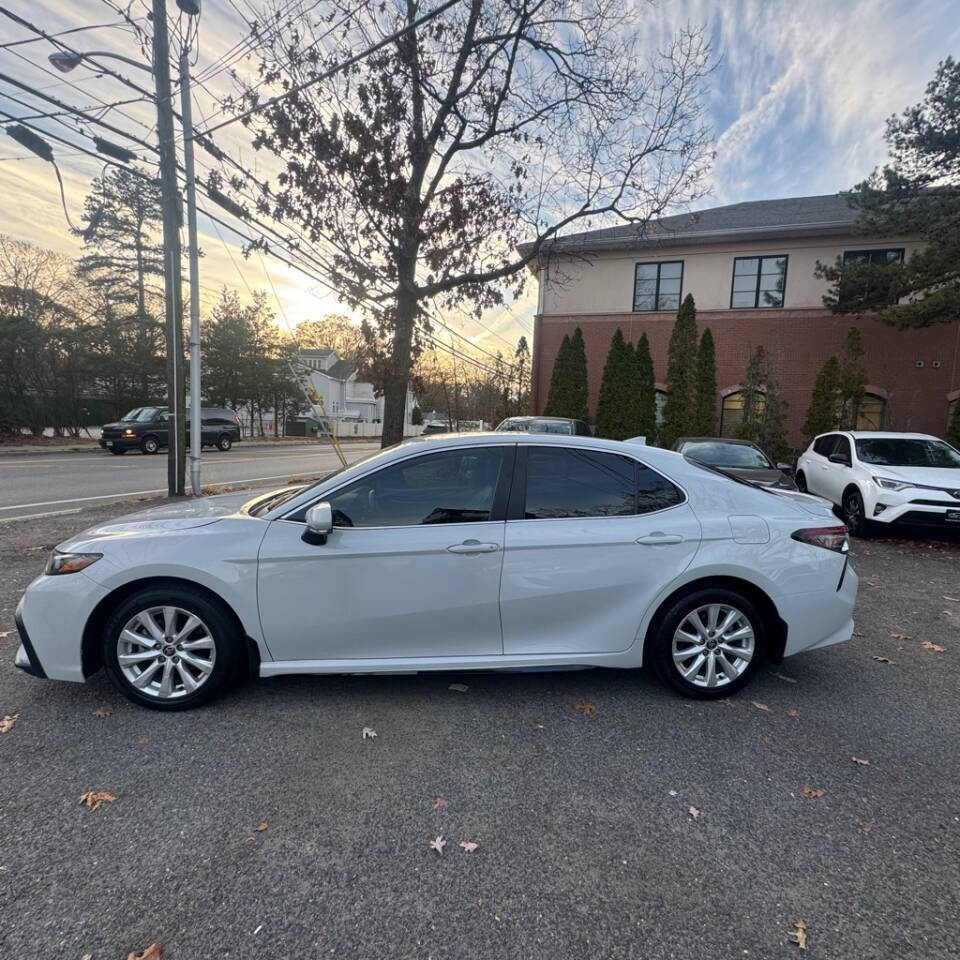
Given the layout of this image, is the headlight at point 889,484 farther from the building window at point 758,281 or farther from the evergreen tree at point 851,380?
the building window at point 758,281

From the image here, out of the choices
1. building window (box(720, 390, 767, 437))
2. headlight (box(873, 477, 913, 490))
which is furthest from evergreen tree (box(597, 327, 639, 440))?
headlight (box(873, 477, 913, 490))

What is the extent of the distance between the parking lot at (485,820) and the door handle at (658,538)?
38.7 inches

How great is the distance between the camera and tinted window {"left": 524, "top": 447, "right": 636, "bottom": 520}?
10.5 feet

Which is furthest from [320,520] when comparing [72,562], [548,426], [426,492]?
[548,426]

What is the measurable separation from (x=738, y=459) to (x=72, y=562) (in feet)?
29.7

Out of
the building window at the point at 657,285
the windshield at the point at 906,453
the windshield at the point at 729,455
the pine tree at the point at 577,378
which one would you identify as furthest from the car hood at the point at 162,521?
the building window at the point at 657,285

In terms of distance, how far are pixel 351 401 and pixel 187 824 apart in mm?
66484

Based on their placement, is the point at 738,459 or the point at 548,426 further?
the point at 548,426

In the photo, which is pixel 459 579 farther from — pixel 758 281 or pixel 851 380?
pixel 758 281

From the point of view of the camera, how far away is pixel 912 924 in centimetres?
188

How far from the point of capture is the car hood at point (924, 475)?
7.34 metres

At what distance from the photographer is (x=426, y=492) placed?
320cm

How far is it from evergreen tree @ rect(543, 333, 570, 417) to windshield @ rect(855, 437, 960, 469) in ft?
37.4

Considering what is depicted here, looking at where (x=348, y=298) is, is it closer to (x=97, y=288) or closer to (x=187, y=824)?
(x=187, y=824)
